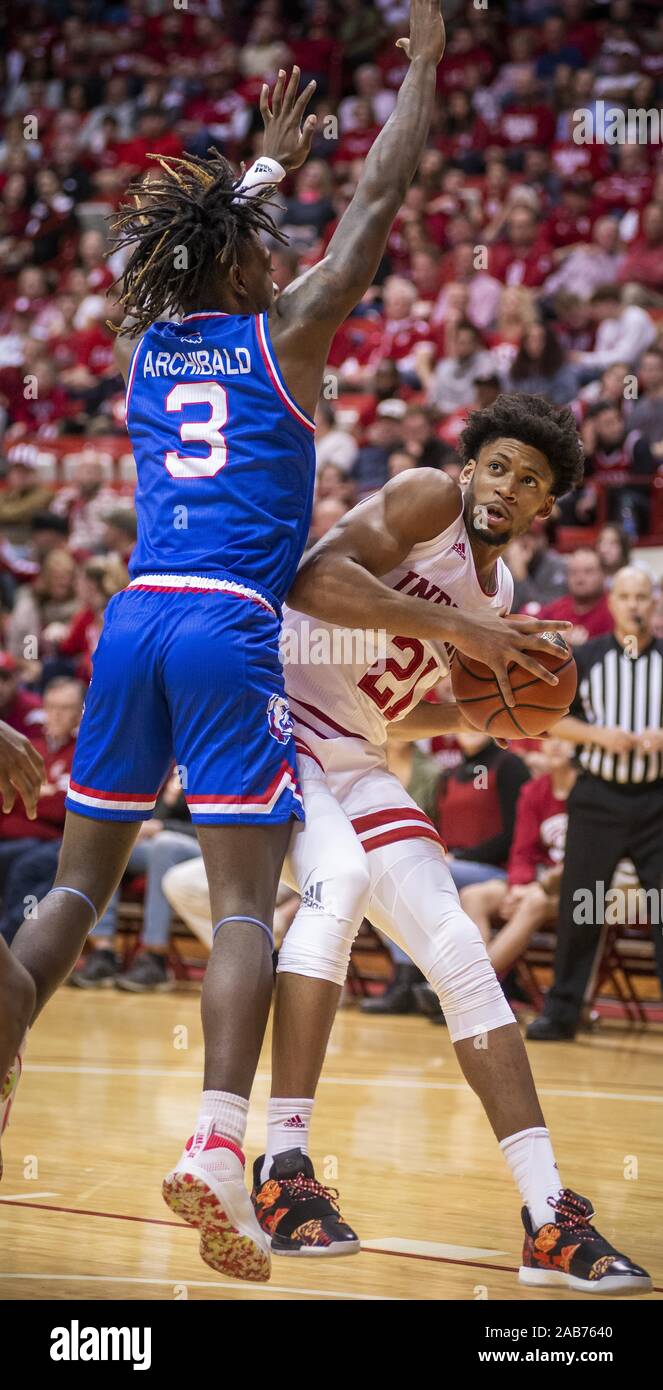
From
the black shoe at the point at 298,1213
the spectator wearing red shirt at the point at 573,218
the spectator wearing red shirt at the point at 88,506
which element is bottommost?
the black shoe at the point at 298,1213

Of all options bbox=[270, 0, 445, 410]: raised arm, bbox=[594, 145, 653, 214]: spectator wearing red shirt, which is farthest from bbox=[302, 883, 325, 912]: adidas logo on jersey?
bbox=[594, 145, 653, 214]: spectator wearing red shirt

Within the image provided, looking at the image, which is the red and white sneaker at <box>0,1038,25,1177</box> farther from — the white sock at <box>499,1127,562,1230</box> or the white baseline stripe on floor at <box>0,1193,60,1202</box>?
the white baseline stripe on floor at <box>0,1193,60,1202</box>

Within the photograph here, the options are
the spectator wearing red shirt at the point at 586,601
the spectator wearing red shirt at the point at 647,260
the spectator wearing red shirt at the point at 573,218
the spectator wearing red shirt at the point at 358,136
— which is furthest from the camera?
the spectator wearing red shirt at the point at 358,136

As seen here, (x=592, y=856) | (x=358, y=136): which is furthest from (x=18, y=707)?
(x=358, y=136)

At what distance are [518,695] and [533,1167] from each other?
3.73ft

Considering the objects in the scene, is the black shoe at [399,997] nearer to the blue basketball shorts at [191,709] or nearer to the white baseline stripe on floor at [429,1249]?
the white baseline stripe on floor at [429,1249]

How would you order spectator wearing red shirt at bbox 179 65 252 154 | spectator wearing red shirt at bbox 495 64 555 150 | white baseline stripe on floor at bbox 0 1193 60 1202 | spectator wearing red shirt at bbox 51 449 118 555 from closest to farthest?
white baseline stripe on floor at bbox 0 1193 60 1202 < spectator wearing red shirt at bbox 51 449 118 555 < spectator wearing red shirt at bbox 495 64 555 150 < spectator wearing red shirt at bbox 179 65 252 154

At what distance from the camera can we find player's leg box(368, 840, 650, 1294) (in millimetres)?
3549

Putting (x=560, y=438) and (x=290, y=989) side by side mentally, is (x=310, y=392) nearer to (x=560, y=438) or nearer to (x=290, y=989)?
(x=560, y=438)

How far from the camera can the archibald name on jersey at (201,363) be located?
3.67 m

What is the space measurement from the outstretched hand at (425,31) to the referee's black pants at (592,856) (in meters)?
4.49

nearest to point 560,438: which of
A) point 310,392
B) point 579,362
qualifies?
point 310,392

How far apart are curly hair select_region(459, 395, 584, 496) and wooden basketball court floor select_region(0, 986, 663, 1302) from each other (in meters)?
1.93

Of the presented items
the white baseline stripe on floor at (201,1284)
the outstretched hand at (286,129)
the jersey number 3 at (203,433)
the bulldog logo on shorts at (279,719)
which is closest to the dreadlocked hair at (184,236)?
the jersey number 3 at (203,433)
